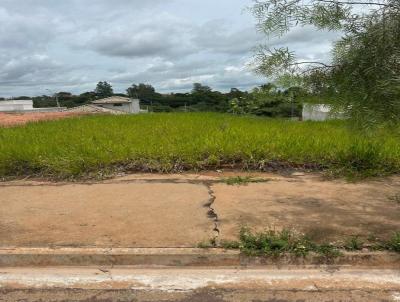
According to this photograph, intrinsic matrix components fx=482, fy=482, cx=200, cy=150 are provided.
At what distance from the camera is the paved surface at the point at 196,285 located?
3572 mm

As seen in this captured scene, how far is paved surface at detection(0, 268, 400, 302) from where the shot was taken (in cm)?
357

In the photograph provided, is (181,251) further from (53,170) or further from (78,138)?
(78,138)

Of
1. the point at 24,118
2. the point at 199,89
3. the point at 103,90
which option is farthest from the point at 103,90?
the point at 24,118

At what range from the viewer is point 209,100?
1103 inches

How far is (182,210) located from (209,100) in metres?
22.9

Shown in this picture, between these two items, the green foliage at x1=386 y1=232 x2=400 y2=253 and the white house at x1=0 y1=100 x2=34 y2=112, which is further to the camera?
the white house at x1=0 y1=100 x2=34 y2=112

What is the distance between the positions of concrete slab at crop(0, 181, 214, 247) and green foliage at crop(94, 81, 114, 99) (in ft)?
153

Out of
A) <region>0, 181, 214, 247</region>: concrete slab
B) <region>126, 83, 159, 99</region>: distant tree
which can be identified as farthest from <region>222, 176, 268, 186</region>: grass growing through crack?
<region>126, 83, 159, 99</region>: distant tree

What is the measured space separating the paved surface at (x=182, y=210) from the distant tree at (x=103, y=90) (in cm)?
4660

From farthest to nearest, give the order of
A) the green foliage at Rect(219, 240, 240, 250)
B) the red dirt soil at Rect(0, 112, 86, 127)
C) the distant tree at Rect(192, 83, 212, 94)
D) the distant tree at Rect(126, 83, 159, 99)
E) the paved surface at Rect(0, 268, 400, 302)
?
the distant tree at Rect(126, 83, 159, 99) < the distant tree at Rect(192, 83, 212, 94) < the red dirt soil at Rect(0, 112, 86, 127) < the green foliage at Rect(219, 240, 240, 250) < the paved surface at Rect(0, 268, 400, 302)

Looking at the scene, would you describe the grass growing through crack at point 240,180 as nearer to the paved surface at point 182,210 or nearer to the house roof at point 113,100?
the paved surface at point 182,210

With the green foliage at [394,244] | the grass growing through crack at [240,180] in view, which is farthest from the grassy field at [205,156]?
the green foliage at [394,244]

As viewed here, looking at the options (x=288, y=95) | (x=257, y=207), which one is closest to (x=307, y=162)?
(x=257, y=207)

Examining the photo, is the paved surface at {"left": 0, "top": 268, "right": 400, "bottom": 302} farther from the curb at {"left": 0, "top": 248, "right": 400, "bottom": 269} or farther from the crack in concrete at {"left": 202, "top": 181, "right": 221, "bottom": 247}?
the crack in concrete at {"left": 202, "top": 181, "right": 221, "bottom": 247}
